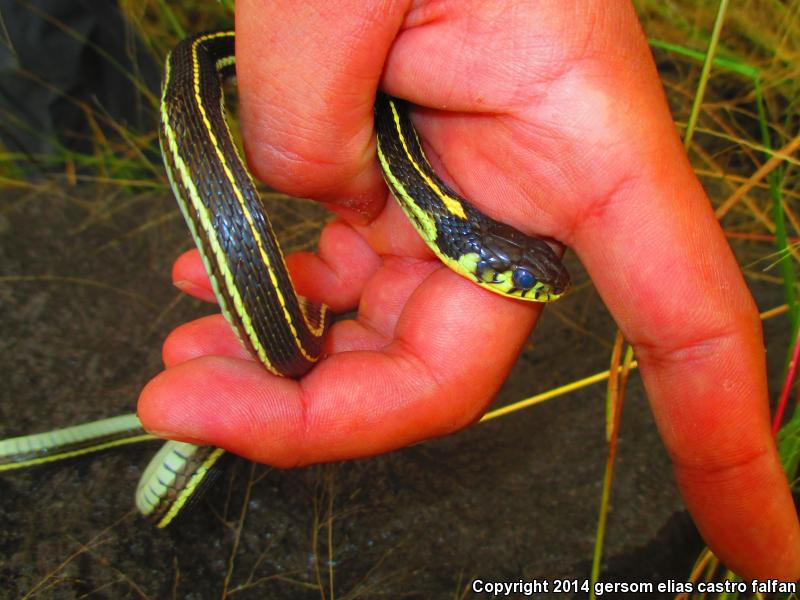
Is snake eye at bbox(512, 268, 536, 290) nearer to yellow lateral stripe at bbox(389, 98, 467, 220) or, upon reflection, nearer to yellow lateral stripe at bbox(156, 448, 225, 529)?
yellow lateral stripe at bbox(389, 98, 467, 220)

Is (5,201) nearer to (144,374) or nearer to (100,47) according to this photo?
(100,47)

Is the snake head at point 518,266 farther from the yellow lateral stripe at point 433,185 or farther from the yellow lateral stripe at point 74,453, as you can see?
the yellow lateral stripe at point 74,453

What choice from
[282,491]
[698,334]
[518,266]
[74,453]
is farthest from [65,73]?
[698,334]

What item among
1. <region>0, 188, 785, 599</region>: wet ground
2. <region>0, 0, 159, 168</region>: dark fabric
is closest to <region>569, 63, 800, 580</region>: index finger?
<region>0, 188, 785, 599</region>: wet ground

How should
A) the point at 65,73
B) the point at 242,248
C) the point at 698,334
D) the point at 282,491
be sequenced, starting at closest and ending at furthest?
the point at 698,334 < the point at 242,248 < the point at 282,491 < the point at 65,73

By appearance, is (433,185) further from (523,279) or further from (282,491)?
(282,491)

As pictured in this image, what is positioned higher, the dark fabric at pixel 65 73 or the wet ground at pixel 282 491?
the dark fabric at pixel 65 73

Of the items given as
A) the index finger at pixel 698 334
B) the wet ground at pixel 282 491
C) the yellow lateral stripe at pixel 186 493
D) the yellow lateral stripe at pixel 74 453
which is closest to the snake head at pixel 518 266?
the index finger at pixel 698 334
